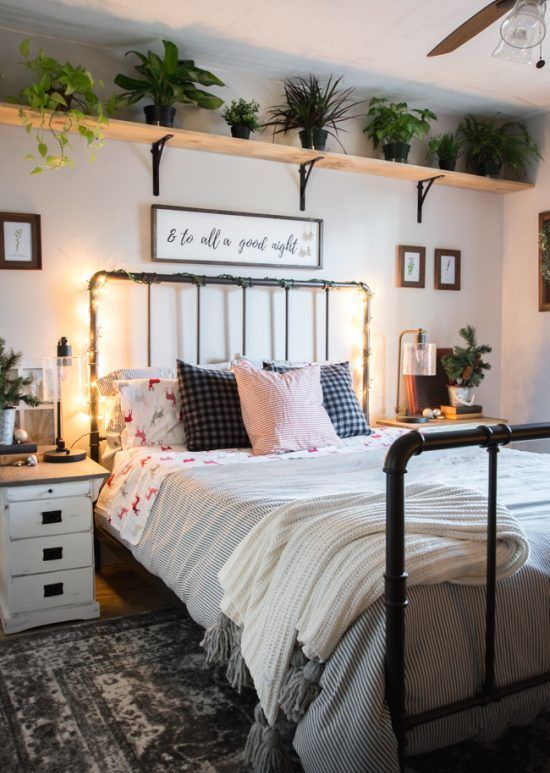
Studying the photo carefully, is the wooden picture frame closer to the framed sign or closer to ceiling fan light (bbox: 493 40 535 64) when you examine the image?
the framed sign

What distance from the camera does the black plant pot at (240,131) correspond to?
141 inches

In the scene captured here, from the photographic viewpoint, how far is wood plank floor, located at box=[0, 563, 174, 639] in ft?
9.48

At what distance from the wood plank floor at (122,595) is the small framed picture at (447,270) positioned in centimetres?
251

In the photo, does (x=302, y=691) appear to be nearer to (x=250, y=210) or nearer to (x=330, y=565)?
(x=330, y=565)

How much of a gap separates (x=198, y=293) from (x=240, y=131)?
2.71ft

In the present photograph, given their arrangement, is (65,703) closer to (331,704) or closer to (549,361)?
(331,704)

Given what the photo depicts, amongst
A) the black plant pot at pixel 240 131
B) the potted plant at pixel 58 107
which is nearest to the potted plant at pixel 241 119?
the black plant pot at pixel 240 131

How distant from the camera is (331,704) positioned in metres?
1.48

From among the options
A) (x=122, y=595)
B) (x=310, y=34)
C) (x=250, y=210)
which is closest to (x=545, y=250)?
(x=250, y=210)

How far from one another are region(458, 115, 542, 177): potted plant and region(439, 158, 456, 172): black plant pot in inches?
7.6

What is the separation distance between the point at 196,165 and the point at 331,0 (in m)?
1.05

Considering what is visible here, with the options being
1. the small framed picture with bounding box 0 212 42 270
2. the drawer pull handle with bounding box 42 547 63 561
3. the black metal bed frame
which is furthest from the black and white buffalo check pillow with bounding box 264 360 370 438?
the black metal bed frame

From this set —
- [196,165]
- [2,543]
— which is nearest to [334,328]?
[196,165]

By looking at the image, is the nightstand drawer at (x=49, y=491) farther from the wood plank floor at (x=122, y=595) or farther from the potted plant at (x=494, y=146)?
the potted plant at (x=494, y=146)
